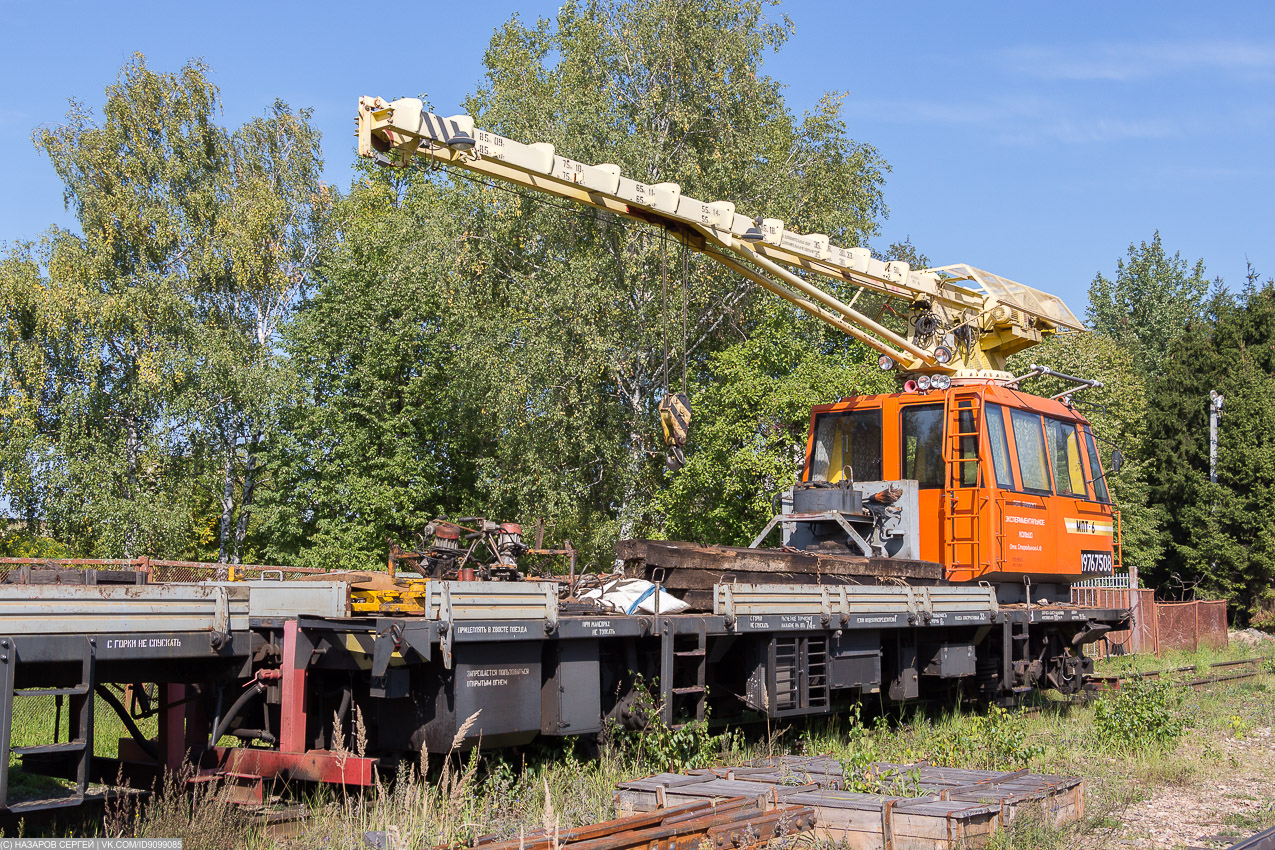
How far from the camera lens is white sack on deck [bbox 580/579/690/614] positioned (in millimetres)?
9078

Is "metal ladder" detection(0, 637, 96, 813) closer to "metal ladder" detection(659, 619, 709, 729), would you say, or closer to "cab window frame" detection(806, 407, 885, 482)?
"metal ladder" detection(659, 619, 709, 729)

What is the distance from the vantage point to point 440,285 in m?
25.7

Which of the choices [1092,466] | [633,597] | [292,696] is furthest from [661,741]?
[1092,466]

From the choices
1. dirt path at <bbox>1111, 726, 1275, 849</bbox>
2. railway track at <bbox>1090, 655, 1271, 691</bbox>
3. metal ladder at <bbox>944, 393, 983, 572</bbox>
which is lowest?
railway track at <bbox>1090, 655, 1271, 691</bbox>

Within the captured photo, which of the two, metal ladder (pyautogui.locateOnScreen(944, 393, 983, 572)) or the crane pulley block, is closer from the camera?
the crane pulley block

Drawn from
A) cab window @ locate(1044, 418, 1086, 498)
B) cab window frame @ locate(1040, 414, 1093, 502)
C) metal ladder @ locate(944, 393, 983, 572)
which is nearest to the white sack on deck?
metal ladder @ locate(944, 393, 983, 572)

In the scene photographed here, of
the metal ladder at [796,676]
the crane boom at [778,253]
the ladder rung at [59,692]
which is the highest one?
the crane boom at [778,253]

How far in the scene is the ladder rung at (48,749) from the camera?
18.8 ft

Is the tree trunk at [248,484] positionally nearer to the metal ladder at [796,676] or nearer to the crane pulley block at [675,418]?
the crane pulley block at [675,418]

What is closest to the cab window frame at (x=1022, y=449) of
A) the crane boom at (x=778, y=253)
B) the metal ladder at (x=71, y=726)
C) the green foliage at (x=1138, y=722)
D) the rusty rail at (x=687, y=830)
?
the crane boom at (x=778, y=253)

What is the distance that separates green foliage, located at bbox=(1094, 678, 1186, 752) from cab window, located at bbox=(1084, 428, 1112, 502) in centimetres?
400

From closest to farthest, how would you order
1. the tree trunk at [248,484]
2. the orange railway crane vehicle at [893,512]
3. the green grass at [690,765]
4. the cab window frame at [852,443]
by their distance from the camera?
the green grass at [690,765], the orange railway crane vehicle at [893,512], the cab window frame at [852,443], the tree trunk at [248,484]

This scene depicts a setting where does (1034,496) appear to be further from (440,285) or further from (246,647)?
(440,285)

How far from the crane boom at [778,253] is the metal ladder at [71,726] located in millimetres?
4752
